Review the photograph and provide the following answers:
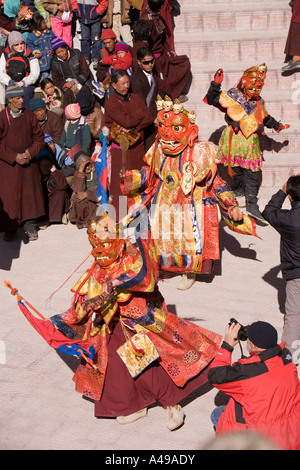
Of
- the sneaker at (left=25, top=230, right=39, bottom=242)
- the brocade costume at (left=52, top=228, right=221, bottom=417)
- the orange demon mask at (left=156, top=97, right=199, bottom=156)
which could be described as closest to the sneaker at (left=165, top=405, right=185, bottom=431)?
the brocade costume at (left=52, top=228, right=221, bottom=417)

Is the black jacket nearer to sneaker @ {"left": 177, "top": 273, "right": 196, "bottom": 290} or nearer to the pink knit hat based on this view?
sneaker @ {"left": 177, "top": 273, "right": 196, "bottom": 290}

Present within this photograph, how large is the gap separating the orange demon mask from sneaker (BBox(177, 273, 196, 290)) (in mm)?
1336

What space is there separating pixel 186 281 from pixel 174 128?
5.36 feet

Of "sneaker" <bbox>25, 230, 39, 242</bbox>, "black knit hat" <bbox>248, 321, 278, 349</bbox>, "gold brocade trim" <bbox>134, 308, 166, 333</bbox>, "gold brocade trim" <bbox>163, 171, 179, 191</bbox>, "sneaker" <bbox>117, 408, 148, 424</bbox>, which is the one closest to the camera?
"black knit hat" <bbox>248, 321, 278, 349</bbox>

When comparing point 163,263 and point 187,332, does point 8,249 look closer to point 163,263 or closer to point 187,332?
point 163,263

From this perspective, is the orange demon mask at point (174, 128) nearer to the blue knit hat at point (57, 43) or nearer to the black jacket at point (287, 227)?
the black jacket at point (287, 227)

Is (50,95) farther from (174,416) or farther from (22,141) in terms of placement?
(174,416)

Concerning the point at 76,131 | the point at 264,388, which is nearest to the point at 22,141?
the point at 76,131

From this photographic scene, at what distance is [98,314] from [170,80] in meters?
6.02

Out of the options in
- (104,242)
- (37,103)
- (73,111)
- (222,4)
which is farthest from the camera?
(222,4)

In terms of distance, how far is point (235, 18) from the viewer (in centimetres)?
1204

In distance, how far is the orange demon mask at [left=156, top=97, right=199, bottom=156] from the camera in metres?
7.36

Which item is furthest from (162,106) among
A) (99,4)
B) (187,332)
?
(99,4)

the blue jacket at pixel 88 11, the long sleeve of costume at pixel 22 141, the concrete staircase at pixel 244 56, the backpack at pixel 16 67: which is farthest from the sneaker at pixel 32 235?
the blue jacket at pixel 88 11
